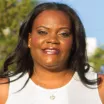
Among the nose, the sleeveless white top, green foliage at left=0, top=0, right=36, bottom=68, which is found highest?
green foliage at left=0, top=0, right=36, bottom=68

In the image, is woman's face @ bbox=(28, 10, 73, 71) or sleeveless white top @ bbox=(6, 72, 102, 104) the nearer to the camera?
woman's face @ bbox=(28, 10, 73, 71)

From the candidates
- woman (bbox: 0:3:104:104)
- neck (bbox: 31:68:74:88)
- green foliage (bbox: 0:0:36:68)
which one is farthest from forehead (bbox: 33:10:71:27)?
green foliage (bbox: 0:0:36:68)

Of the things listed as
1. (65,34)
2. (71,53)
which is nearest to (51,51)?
(65,34)

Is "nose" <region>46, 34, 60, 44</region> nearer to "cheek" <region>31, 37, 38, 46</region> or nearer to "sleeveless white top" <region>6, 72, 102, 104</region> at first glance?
"cheek" <region>31, 37, 38, 46</region>

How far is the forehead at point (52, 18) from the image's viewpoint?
424cm

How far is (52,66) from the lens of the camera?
13.9 ft

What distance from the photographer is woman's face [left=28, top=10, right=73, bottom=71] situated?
13.6 ft

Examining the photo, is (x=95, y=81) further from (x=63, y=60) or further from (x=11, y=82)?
(x=11, y=82)

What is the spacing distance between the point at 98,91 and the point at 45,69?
469mm

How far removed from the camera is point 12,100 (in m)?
4.38

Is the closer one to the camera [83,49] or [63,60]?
[63,60]

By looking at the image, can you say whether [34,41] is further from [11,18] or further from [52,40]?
[11,18]

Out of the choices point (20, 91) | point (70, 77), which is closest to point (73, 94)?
point (70, 77)

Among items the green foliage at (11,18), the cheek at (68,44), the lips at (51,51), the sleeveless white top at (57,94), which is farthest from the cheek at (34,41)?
the green foliage at (11,18)
